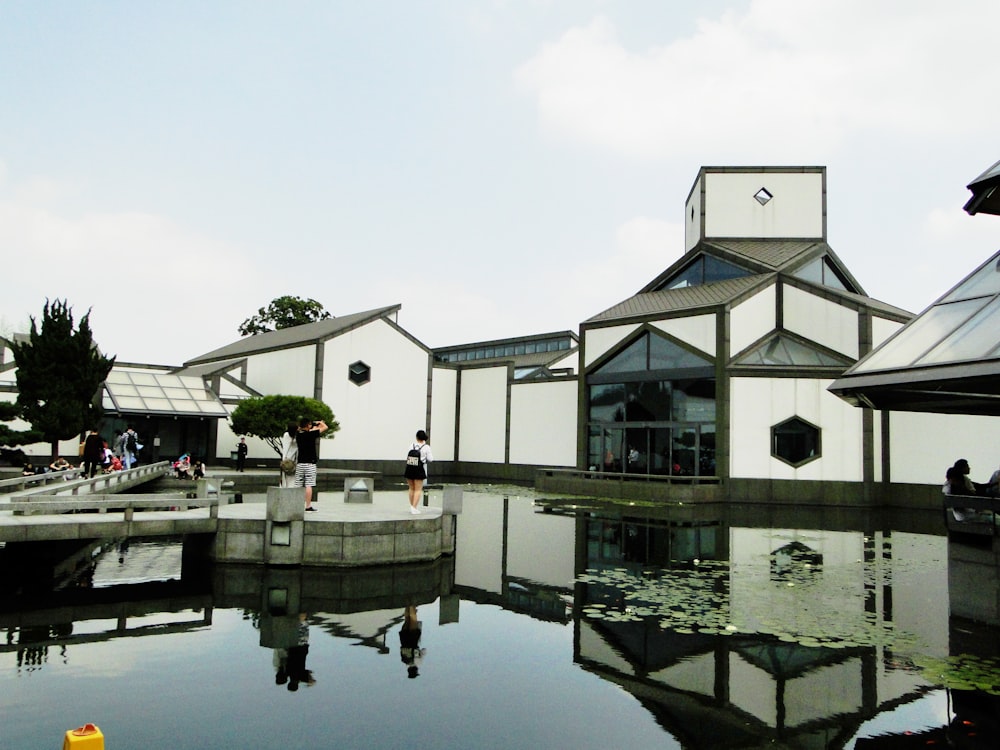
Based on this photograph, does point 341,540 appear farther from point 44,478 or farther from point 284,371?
point 284,371

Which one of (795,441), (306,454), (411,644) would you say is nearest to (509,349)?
(795,441)

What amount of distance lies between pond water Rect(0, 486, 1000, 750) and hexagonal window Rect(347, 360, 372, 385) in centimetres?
2908

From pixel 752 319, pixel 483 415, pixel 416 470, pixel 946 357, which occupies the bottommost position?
pixel 416 470

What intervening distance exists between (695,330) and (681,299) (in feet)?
12.2

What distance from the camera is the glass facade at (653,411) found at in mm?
30250

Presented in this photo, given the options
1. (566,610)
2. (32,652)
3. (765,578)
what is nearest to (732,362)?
(765,578)

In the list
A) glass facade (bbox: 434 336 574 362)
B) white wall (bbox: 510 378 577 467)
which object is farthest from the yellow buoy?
glass facade (bbox: 434 336 574 362)

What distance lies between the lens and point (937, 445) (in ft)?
92.3

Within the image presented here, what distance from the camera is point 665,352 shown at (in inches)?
1262

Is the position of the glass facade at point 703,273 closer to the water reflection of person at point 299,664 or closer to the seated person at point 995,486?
the seated person at point 995,486

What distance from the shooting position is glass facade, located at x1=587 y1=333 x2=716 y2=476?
99.2 ft

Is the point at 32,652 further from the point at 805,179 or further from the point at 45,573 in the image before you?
the point at 805,179

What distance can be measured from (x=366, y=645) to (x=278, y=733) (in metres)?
2.53

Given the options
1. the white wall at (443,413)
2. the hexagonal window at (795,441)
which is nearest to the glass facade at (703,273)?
the hexagonal window at (795,441)
